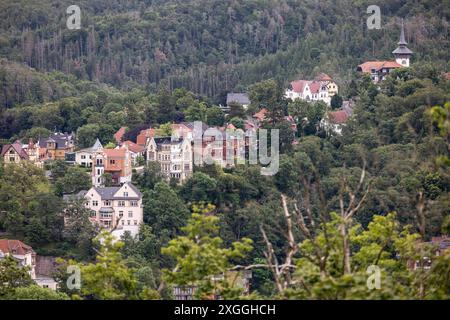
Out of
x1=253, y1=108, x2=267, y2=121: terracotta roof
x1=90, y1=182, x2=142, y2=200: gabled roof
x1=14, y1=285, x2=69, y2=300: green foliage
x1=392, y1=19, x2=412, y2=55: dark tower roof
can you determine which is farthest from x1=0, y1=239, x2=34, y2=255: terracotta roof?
x1=392, y1=19, x2=412, y2=55: dark tower roof

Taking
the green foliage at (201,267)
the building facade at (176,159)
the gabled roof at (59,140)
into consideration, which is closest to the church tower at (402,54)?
the gabled roof at (59,140)

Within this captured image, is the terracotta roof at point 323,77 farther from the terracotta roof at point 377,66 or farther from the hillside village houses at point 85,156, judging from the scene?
the hillside village houses at point 85,156

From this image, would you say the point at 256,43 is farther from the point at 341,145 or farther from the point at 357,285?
the point at 357,285

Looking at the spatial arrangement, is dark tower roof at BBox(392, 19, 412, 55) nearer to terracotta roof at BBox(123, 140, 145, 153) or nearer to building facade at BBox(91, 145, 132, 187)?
terracotta roof at BBox(123, 140, 145, 153)

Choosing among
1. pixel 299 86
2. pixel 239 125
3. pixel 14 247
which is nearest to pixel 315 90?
pixel 299 86

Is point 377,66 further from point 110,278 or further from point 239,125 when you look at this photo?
point 110,278

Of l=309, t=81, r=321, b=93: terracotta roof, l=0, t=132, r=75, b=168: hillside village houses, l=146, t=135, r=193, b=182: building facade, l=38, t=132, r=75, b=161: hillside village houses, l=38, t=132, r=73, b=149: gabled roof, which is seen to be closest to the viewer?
l=146, t=135, r=193, b=182: building facade
